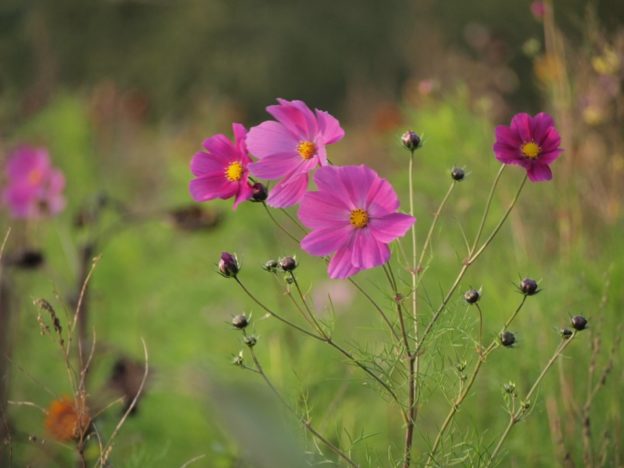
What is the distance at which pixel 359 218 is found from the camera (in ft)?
1.87

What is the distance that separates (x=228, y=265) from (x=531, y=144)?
0.24 metres

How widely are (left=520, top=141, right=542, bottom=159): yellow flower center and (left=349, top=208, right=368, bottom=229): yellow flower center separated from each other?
5.2 inches

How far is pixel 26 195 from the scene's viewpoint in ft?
4.50

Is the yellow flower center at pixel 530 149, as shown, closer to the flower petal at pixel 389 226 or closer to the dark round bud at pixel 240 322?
the flower petal at pixel 389 226

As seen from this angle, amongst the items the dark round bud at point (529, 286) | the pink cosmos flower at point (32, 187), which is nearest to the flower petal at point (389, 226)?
the dark round bud at point (529, 286)

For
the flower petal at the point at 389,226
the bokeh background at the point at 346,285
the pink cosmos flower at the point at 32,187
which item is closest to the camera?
the flower petal at the point at 389,226

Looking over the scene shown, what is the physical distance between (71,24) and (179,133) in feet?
19.4

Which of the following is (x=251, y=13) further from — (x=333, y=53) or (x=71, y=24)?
(x=71, y=24)

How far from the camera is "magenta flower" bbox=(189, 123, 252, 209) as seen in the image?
613 millimetres

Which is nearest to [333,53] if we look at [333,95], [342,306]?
[333,95]

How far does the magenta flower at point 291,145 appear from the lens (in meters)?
0.59

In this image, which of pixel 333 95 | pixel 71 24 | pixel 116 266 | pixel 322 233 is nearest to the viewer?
pixel 322 233

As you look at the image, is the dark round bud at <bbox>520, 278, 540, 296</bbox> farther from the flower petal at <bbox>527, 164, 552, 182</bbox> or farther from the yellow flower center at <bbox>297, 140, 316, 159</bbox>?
the yellow flower center at <bbox>297, 140, 316, 159</bbox>

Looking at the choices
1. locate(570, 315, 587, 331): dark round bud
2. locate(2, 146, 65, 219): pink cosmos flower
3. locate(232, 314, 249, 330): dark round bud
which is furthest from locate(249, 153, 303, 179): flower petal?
locate(2, 146, 65, 219): pink cosmos flower
